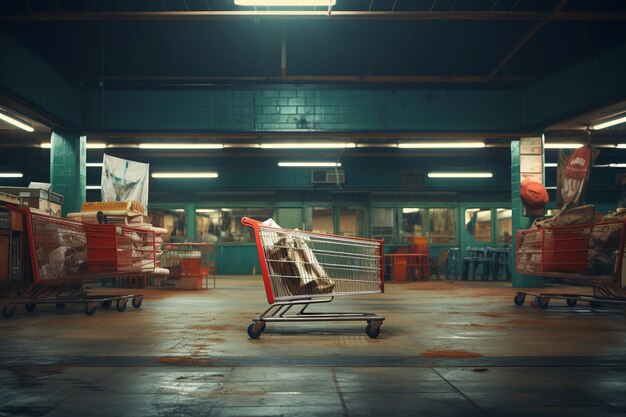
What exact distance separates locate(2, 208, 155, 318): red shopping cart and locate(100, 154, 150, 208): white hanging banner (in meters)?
3.52

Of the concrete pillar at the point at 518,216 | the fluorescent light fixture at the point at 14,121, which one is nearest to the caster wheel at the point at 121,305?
the fluorescent light fixture at the point at 14,121

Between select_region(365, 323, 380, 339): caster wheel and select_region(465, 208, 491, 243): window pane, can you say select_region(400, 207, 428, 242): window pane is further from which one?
select_region(365, 323, 380, 339): caster wheel

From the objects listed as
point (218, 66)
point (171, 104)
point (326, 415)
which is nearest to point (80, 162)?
point (171, 104)

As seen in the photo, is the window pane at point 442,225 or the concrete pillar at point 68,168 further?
the window pane at point 442,225

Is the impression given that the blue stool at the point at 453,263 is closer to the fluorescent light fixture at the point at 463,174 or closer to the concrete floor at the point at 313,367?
the fluorescent light fixture at the point at 463,174

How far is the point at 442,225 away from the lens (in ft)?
63.1

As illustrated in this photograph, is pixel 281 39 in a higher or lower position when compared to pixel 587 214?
higher

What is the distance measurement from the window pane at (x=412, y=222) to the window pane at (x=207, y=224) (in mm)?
6111

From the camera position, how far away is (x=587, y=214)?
7969 mm

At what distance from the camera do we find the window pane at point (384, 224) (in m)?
19.1

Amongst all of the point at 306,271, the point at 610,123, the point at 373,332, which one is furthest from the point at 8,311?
the point at 610,123

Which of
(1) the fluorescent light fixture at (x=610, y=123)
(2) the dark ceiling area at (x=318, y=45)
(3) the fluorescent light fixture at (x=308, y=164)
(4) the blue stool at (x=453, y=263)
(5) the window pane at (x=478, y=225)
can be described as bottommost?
(4) the blue stool at (x=453, y=263)

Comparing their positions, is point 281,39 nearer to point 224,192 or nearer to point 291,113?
point 291,113

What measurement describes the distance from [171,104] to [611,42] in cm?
915
